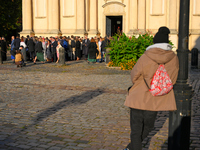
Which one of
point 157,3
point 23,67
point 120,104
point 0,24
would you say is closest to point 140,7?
point 157,3

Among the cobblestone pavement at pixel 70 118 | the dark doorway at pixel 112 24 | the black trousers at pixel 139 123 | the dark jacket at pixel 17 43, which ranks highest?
the dark doorway at pixel 112 24

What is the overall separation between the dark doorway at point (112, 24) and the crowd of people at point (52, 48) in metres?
7.17

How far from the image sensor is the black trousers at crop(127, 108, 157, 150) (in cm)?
435

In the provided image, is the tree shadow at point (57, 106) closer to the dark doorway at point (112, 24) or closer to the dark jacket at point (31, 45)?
the dark jacket at point (31, 45)

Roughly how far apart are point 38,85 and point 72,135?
6.06 metres

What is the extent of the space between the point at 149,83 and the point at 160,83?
0.44 feet

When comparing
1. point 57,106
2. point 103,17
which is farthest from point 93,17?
point 57,106

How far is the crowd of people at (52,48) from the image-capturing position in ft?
69.8

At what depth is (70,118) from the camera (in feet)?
23.4

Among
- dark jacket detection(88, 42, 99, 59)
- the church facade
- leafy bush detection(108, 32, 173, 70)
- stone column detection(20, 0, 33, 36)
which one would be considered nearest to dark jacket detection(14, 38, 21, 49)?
dark jacket detection(88, 42, 99, 59)

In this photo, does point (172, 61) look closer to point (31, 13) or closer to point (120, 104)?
point (120, 104)

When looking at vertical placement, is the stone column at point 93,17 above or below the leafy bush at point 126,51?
above

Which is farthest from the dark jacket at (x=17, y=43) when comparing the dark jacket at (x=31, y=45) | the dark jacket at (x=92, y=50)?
the dark jacket at (x=92, y=50)

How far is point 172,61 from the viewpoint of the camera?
4332 millimetres
